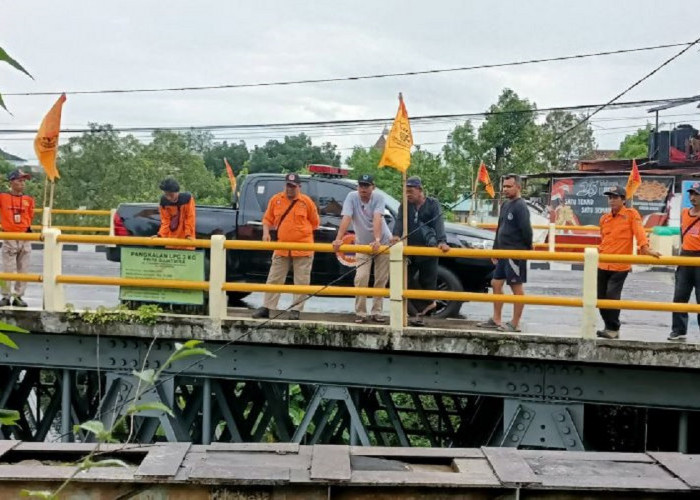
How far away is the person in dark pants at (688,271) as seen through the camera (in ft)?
25.7

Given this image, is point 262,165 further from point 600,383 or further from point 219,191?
point 600,383

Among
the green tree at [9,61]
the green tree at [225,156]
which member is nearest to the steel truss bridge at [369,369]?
the green tree at [9,61]

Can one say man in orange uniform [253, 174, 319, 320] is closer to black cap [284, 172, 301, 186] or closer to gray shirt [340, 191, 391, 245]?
black cap [284, 172, 301, 186]

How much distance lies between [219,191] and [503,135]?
25444 mm

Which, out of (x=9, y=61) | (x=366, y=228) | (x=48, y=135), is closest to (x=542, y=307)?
(x=366, y=228)

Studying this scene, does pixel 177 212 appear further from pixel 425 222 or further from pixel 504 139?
pixel 504 139

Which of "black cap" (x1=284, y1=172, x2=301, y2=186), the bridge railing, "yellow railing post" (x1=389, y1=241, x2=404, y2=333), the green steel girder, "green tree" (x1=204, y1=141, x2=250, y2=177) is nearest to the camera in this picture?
the bridge railing

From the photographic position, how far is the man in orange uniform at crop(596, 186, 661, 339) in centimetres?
795

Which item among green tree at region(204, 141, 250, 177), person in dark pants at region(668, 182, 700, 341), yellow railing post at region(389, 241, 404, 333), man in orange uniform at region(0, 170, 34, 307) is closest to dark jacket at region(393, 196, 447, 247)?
yellow railing post at region(389, 241, 404, 333)

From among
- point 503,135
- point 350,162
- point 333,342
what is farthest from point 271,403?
point 350,162

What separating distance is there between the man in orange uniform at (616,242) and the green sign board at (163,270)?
4222mm

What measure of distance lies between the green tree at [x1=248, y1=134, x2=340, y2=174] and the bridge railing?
6299cm

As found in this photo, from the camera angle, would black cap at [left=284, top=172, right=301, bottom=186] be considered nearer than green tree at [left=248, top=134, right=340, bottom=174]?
Yes

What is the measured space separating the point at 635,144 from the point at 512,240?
205ft
